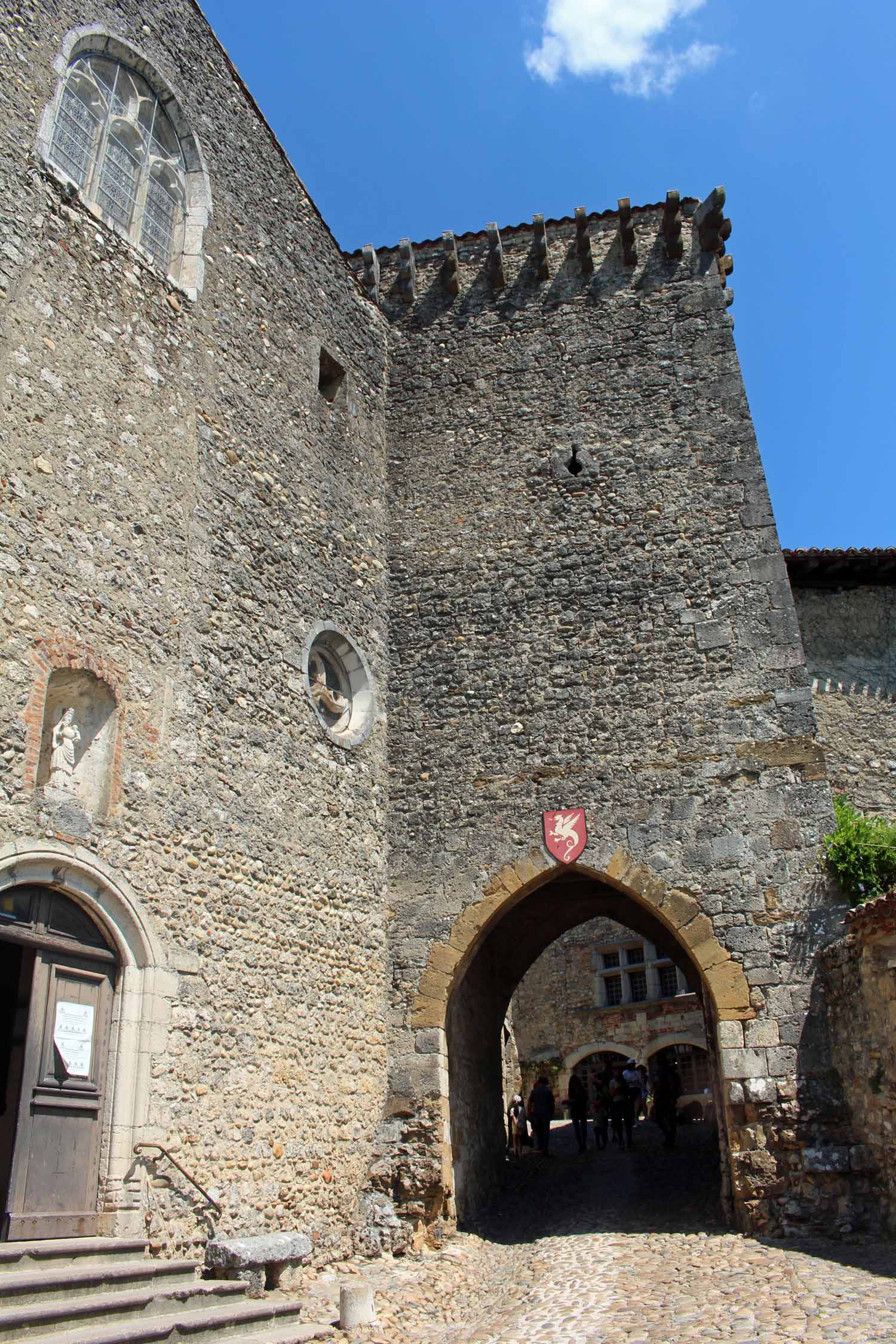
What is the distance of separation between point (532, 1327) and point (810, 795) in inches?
192

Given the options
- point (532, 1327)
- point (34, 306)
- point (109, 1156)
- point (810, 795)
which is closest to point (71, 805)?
point (109, 1156)

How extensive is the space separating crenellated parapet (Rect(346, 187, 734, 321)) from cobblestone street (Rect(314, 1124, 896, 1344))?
910 cm

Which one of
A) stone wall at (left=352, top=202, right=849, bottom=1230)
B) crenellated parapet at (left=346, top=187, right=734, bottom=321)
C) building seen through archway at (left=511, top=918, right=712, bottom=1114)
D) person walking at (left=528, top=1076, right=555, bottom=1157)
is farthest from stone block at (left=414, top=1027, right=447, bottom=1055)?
building seen through archway at (left=511, top=918, right=712, bottom=1114)

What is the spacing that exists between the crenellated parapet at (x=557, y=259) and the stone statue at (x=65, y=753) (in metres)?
7.51

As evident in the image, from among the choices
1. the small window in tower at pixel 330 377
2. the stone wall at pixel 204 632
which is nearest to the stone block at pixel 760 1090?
the stone wall at pixel 204 632

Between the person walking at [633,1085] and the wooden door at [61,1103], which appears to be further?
the person walking at [633,1085]

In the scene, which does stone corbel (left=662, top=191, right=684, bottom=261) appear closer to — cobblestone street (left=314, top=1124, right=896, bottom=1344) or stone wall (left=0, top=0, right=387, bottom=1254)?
stone wall (left=0, top=0, right=387, bottom=1254)

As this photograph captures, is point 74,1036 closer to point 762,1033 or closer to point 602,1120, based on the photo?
point 762,1033

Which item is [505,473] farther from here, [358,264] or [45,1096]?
[45,1096]

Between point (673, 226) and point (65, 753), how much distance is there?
8909 millimetres

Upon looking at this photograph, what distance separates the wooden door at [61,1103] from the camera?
5457 mm

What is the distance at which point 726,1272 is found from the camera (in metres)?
6.46

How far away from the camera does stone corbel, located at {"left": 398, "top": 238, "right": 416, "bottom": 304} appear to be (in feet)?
39.7

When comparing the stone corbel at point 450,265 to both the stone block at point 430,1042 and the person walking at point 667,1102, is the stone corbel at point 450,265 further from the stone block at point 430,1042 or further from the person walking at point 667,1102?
the person walking at point 667,1102
